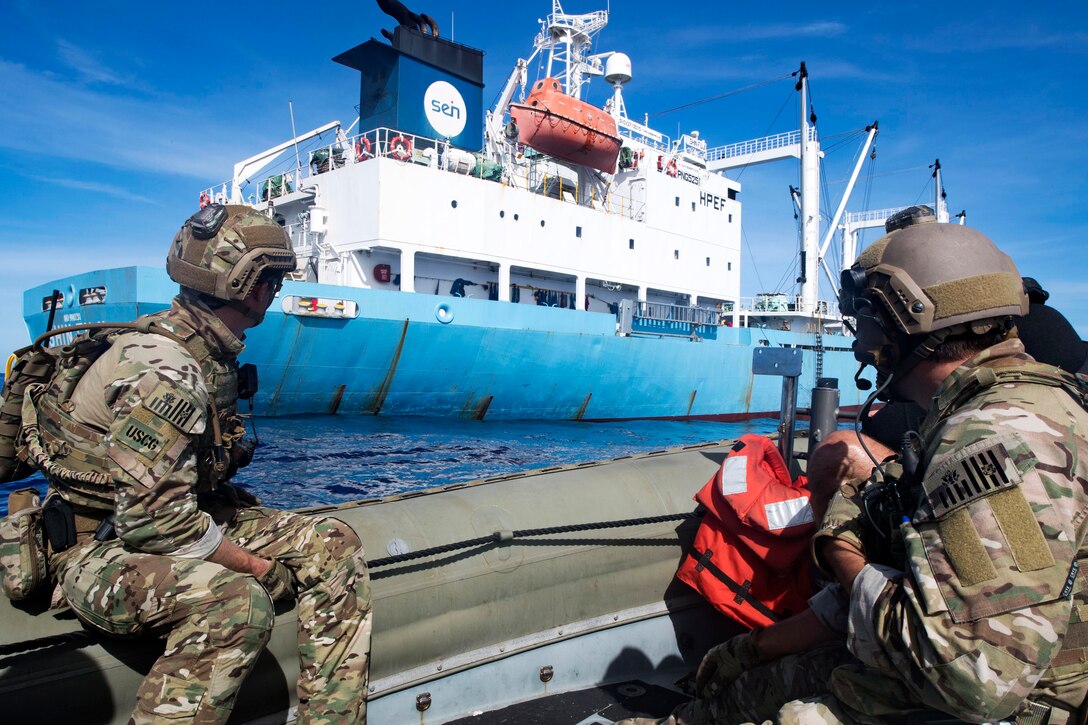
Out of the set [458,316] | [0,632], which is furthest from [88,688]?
[458,316]

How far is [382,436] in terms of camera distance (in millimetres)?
9367

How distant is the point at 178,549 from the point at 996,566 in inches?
62.2

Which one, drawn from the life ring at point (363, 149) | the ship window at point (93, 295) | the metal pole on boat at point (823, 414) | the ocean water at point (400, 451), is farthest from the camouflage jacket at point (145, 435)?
the life ring at point (363, 149)

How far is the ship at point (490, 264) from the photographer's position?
10.1 meters

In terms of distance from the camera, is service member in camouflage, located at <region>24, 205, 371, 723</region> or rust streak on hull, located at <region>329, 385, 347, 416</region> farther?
rust streak on hull, located at <region>329, 385, 347, 416</region>

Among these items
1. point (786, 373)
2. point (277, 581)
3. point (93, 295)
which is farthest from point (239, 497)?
point (93, 295)

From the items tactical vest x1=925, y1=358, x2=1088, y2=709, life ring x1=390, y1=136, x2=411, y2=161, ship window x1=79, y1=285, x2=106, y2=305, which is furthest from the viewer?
life ring x1=390, y1=136, x2=411, y2=161

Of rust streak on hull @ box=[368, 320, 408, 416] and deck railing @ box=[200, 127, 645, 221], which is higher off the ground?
deck railing @ box=[200, 127, 645, 221]

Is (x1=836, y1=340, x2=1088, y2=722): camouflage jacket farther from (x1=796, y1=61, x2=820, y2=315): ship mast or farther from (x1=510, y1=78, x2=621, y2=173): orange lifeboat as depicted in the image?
(x1=796, y1=61, x2=820, y2=315): ship mast

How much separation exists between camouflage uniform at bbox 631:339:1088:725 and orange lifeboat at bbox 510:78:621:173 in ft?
42.7

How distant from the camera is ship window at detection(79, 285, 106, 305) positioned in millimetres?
9430

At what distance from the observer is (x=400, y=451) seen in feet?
27.8

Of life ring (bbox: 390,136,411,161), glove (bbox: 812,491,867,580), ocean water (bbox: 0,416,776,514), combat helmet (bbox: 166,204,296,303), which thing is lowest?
ocean water (bbox: 0,416,776,514)

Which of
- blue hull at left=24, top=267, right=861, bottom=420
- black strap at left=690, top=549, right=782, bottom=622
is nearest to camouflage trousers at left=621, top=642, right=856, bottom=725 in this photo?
black strap at left=690, top=549, right=782, bottom=622
